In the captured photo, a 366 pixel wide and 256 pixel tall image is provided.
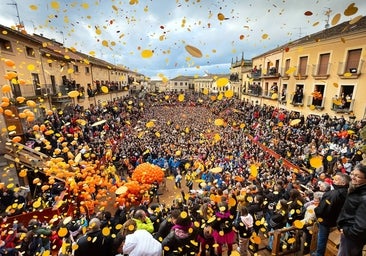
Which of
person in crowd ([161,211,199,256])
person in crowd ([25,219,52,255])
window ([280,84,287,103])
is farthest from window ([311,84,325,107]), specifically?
person in crowd ([25,219,52,255])

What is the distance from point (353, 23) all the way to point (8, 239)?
65.3 feet

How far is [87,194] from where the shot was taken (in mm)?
8219

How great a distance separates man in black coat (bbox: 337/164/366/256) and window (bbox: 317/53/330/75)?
14934 mm

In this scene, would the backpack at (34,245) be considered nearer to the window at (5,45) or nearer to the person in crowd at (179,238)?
the person in crowd at (179,238)

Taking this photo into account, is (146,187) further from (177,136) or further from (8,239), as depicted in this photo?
(177,136)

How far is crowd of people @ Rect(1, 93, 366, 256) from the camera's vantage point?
301cm

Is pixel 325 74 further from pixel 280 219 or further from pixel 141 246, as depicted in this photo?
pixel 141 246

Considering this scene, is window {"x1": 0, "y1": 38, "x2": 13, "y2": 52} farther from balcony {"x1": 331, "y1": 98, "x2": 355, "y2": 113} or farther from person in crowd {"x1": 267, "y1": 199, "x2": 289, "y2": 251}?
balcony {"x1": 331, "y1": 98, "x2": 355, "y2": 113}

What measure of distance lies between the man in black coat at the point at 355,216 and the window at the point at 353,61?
1356 cm

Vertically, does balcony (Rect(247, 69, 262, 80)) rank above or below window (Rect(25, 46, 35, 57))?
below

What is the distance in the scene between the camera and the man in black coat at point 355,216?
85.7 inches

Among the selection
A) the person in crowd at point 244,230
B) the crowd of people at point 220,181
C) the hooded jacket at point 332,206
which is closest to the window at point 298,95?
the crowd of people at point 220,181

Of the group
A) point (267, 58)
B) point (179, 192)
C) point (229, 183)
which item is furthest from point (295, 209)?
point (267, 58)

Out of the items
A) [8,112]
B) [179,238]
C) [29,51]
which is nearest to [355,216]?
[179,238]
